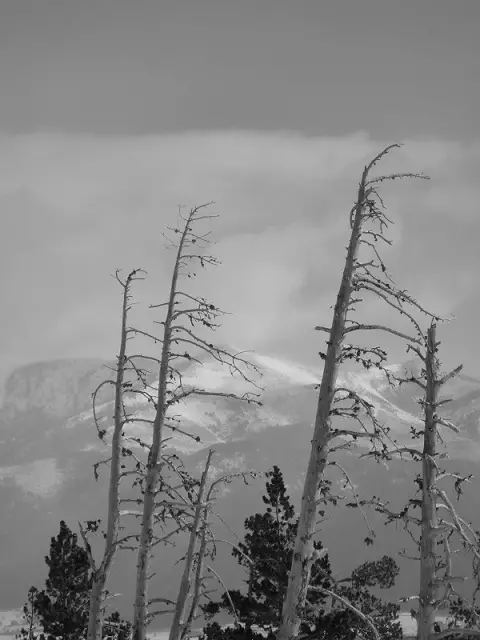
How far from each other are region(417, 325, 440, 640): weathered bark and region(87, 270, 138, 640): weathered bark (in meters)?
6.18

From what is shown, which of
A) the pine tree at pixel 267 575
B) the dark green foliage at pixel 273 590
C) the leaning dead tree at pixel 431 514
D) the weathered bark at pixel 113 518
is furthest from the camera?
the pine tree at pixel 267 575

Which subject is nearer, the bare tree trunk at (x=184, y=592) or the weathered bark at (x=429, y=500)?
the weathered bark at (x=429, y=500)

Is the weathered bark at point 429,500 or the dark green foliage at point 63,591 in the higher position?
the weathered bark at point 429,500

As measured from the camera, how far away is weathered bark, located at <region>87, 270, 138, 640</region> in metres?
14.8

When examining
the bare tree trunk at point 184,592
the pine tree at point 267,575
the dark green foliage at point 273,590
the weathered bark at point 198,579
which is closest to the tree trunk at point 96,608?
the weathered bark at point 198,579

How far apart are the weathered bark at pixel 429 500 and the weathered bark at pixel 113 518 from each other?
618 cm

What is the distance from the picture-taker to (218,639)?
35.9m

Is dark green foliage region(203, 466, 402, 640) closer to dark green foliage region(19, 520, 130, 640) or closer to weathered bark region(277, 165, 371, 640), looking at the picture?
dark green foliage region(19, 520, 130, 640)

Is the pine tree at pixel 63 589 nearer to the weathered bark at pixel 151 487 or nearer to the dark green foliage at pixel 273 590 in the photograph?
the dark green foliage at pixel 273 590

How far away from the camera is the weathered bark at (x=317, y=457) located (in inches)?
433

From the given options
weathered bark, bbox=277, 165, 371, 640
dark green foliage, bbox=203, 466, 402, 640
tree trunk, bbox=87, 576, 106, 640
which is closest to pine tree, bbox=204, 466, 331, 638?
dark green foliage, bbox=203, 466, 402, 640

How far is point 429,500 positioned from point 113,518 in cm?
649

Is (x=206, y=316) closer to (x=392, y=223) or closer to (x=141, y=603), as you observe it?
(x=392, y=223)

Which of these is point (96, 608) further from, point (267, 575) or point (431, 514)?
point (267, 575)
